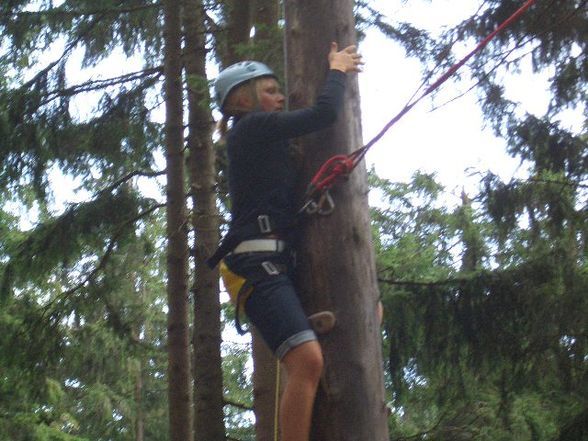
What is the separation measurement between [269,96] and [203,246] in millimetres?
5373

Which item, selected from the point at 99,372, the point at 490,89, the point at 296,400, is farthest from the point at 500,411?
the point at 99,372

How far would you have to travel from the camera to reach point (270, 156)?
4016 mm

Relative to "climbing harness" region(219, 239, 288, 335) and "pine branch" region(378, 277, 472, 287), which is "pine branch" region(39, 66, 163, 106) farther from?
"climbing harness" region(219, 239, 288, 335)

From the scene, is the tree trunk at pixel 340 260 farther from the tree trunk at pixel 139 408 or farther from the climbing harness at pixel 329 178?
the tree trunk at pixel 139 408

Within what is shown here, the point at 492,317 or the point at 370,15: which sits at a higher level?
the point at 370,15

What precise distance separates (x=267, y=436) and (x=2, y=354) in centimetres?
401

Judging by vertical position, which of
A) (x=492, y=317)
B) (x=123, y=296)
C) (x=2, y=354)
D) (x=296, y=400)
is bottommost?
(x=296, y=400)

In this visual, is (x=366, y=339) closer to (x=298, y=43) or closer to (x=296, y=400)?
(x=296, y=400)

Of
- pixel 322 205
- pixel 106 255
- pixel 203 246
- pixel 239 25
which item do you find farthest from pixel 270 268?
pixel 106 255

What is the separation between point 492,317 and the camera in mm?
7969

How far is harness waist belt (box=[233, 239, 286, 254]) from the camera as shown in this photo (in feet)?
12.7

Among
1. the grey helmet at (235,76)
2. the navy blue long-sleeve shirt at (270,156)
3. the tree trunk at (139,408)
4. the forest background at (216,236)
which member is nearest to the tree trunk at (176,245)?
the forest background at (216,236)

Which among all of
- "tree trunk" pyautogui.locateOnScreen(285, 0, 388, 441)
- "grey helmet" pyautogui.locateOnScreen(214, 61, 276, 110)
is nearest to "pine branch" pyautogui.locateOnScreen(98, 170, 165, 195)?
"grey helmet" pyautogui.locateOnScreen(214, 61, 276, 110)

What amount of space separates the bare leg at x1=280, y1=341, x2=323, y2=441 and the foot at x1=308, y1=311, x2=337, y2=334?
128 mm
